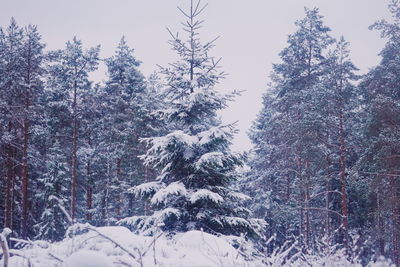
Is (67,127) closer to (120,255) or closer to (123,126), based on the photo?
(123,126)

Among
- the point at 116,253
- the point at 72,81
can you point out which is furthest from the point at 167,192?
the point at 72,81

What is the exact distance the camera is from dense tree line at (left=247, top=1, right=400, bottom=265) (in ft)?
46.0

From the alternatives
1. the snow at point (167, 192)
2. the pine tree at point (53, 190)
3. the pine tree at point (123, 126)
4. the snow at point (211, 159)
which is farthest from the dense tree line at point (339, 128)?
the pine tree at point (53, 190)

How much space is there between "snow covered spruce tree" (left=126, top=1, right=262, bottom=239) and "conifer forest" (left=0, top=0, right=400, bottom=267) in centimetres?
5

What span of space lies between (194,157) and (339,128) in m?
8.50

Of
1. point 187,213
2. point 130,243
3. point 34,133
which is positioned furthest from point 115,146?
point 130,243

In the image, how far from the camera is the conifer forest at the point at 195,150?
3.07 m

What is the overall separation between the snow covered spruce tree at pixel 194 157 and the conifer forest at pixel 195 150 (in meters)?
0.05

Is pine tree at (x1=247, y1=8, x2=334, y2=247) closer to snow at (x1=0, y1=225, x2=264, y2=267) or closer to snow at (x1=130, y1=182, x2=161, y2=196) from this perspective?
snow at (x1=130, y1=182, x2=161, y2=196)

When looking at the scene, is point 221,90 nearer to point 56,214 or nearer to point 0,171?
point 0,171

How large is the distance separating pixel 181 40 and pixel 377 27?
9.88m

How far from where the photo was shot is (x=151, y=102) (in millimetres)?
24094

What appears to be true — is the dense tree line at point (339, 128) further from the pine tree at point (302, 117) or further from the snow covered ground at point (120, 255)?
the snow covered ground at point (120, 255)

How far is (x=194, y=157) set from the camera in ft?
34.9
